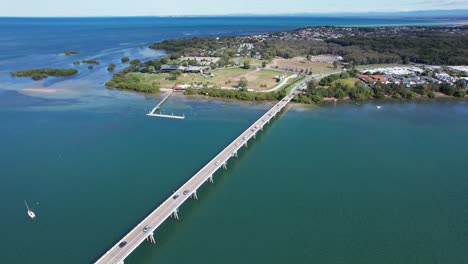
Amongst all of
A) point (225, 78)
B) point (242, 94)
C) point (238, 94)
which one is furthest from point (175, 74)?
point (242, 94)

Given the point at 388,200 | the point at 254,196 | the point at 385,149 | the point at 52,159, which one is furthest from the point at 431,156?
the point at 52,159

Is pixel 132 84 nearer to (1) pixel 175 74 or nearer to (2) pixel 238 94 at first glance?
(1) pixel 175 74

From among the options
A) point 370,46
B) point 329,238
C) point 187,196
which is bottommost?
point 329,238

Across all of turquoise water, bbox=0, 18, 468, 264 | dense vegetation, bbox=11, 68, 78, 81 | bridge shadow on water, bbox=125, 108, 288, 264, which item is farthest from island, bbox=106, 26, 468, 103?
bridge shadow on water, bbox=125, 108, 288, 264

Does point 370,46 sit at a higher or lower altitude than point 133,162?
higher

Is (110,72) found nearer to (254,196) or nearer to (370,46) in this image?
(254,196)

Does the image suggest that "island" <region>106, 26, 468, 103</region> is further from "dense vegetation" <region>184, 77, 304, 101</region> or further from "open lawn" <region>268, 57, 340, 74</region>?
"open lawn" <region>268, 57, 340, 74</region>
